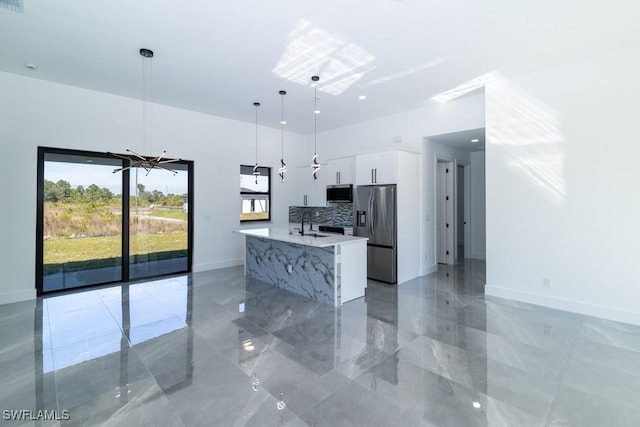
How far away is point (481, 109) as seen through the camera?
16.5 feet

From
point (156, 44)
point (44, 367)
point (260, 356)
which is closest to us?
point (44, 367)

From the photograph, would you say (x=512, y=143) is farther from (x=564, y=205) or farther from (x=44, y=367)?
(x=44, y=367)

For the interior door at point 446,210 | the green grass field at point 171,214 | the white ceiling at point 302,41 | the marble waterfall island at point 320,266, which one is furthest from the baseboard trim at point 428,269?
the green grass field at point 171,214

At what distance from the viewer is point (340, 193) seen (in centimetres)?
648

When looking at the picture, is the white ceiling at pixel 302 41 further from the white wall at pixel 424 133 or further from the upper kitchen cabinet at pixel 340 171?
the upper kitchen cabinet at pixel 340 171

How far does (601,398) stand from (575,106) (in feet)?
11.4

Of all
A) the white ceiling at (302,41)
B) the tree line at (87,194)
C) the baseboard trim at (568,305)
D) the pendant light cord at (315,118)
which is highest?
the pendant light cord at (315,118)

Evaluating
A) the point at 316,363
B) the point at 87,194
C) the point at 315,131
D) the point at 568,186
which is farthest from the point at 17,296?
the point at 568,186

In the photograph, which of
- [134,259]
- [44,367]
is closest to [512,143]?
[44,367]

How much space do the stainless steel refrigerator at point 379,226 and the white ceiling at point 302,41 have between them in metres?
1.78

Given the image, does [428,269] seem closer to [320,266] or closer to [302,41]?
[320,266]

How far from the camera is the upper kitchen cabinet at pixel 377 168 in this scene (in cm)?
544

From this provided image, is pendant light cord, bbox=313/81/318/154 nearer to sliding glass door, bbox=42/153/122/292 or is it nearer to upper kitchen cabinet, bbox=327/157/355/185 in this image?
upper kitchen cabinet, bbox=327/157/355/185

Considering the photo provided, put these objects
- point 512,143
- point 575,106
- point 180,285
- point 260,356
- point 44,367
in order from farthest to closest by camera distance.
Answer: point 180,285
point 512,143
point 575,106
point 260,356
point 44,367
